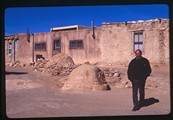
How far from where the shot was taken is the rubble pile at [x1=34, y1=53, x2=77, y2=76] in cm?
1122

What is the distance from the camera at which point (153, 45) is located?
12.2 m

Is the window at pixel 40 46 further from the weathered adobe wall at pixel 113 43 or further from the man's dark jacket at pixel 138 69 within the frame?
the man's dark jacket at pixel 138 69

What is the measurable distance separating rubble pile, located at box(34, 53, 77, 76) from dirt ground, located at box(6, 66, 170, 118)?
340 mm

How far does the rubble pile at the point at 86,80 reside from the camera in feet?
30.0

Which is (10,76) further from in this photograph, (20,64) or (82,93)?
(82,93)

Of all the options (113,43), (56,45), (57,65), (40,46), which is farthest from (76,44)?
(40,46)

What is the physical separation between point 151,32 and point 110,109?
6.49m

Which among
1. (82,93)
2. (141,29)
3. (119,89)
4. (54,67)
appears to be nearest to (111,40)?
(141,29)

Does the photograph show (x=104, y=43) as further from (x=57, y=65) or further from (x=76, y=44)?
(x=57, y=65)

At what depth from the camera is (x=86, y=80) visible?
30.2ft

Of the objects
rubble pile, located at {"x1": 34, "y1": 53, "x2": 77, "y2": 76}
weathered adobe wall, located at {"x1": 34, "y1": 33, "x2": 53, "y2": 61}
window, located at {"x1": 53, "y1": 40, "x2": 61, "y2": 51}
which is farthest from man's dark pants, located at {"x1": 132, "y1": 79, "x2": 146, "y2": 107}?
window, located at {"x1": 53, "y1": 40, "x2": 61, "y2": 51}

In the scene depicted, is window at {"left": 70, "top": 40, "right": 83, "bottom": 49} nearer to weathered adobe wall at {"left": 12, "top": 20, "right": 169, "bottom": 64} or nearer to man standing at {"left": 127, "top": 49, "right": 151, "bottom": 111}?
weathered adobe wall at {"left": 12, "top": 20, "right": 169, "bottom": 64}

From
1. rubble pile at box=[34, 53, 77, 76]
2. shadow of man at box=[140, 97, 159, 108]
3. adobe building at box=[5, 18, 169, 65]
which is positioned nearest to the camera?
shadow of man at box=[140, 97, 159, 108]

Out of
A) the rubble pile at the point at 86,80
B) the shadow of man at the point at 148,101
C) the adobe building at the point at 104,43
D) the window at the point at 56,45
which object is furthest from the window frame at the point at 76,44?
the shadow of man at the point at 148,101
